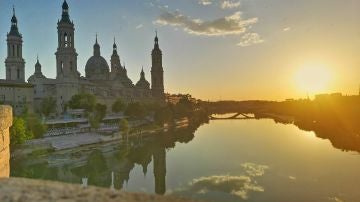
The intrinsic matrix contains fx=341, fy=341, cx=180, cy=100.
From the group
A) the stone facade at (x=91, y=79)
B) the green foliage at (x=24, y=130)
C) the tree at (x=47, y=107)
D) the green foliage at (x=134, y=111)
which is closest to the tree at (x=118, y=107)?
the green foliage at (x=134, y=111)

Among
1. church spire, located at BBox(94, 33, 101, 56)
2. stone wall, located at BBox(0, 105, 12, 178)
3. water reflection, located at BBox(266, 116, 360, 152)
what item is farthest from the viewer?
church spire, located at BBox(94, 33, 101, 56)

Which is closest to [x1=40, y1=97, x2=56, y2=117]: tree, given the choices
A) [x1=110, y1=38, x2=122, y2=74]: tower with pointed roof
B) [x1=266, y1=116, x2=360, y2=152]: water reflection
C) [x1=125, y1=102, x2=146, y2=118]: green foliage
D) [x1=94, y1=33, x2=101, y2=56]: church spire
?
[x1=125, y1=102, x2=146, y2=118]: green foliage

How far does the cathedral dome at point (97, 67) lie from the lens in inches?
3974

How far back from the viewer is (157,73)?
129 m

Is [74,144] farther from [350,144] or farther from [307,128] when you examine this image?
[307,128]

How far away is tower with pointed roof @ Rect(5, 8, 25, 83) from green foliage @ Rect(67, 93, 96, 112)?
14.6 meters

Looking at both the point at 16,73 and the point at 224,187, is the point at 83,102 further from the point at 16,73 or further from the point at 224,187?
the point at 224,187

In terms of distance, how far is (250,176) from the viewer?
32344 mm

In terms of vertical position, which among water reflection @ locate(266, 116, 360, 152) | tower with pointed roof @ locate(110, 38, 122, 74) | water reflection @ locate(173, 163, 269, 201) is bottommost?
water reflection @ locate(173, 163, 269, 201)

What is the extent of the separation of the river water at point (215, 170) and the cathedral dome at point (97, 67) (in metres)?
50.4

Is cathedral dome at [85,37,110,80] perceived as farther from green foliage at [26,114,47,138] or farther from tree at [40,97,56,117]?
green foliage at [26,114,47,138]

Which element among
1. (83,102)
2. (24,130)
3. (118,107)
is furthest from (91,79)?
(24,130)

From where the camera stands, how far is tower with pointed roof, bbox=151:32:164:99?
5059 inches

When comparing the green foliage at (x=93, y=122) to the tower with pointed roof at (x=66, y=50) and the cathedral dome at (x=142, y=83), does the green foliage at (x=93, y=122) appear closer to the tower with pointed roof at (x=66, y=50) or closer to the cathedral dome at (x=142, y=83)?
the tower with pointed roof at (x=66, y=50)
